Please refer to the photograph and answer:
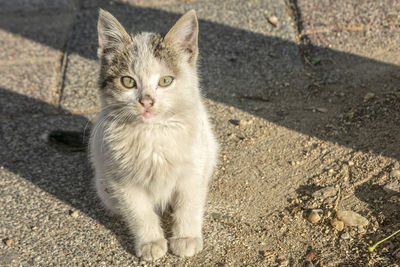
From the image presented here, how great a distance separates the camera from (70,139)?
3.94 metres

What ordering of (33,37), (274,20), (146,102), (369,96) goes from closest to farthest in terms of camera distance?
(146,102)
(369,96)
(274,20)
(33,37)

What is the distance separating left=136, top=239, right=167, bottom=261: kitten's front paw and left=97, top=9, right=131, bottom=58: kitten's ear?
1299 millimetres

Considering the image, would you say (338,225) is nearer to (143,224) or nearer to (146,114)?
(143,224)

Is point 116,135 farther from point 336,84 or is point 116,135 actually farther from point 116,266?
point 336,84

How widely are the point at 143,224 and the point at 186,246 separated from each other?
33cm

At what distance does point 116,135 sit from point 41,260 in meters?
1.02

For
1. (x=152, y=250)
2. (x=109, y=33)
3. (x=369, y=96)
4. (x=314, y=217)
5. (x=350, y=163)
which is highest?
(x=109, y=33)

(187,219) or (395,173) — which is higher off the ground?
(395,173)

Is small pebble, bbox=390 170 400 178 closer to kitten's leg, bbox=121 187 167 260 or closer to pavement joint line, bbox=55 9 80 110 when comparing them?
kitten's leg, bbox=121 187 167 260

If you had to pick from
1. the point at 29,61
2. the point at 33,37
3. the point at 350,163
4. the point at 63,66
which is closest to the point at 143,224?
the point at 350,163

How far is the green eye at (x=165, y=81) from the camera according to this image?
271cm

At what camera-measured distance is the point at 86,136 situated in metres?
4.01

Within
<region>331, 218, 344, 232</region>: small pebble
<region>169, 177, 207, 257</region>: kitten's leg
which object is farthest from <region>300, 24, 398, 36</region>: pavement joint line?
<region>169, 177, 207, 257</region>: kitten's leg

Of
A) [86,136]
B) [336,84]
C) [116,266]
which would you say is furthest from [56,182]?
[336,84]
